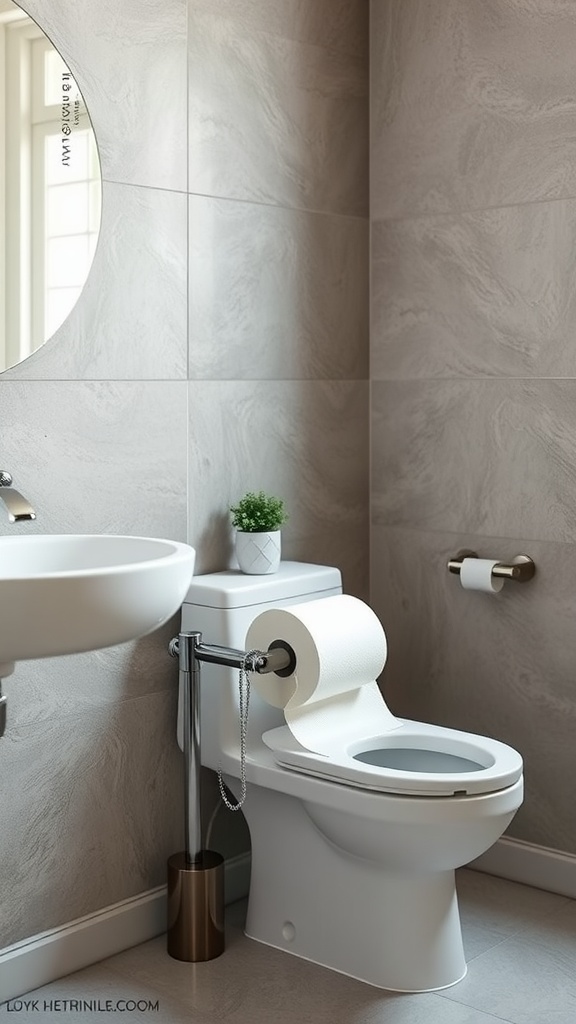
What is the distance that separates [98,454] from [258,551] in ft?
1.30

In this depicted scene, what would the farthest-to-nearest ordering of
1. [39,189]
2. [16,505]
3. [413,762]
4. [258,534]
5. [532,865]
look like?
[532,865], [258,534], [413,762], [39,189], [16,505]

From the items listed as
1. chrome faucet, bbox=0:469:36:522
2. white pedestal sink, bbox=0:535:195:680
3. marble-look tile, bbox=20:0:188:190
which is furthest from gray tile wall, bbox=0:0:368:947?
white pedestal sink, bbox=0:535:195:680

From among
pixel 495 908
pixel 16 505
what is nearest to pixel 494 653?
pixel 495 908

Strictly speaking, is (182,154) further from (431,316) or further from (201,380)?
(431,316)

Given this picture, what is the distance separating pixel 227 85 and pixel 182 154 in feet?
0.67

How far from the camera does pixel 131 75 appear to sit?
2180 millimetres

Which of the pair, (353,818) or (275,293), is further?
(275,293)

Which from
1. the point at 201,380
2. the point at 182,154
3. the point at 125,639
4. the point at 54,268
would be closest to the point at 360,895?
the point at 125,639

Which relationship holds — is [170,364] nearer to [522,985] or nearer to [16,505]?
[16,505]

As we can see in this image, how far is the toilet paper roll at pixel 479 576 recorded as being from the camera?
2523 mm

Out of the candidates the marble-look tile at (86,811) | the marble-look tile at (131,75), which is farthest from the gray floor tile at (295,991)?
the marble-look tile at (131,75)

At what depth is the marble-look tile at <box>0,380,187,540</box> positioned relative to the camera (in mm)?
2041

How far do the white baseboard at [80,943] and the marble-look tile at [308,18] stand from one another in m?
1.78

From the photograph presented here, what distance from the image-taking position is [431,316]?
8.80 ft
